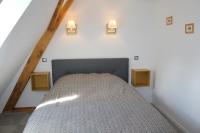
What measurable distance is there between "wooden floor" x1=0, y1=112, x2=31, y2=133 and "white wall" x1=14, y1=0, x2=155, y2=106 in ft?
0.91

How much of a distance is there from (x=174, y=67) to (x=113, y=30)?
50.5 inches

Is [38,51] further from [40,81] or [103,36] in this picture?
[103,36]

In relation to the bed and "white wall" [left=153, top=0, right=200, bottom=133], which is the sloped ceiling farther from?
"white wall" [left=153, top=0, right=200, bottom=133]

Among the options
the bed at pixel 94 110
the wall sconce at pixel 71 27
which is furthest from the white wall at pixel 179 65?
the wall sconce at pixel 71 27

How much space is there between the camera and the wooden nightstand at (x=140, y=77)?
3.79 meters

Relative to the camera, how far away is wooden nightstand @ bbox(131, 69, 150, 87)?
12.4ft

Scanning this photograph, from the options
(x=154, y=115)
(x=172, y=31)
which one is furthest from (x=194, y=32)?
(x=154, y=115)

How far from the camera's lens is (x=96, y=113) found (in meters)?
1.97

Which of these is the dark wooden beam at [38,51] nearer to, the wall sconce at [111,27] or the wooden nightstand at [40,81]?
the wooden nightstand at [40,81]

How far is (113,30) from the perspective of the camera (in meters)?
→ 3.73

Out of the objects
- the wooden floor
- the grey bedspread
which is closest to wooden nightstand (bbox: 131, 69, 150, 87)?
the grey bedspread

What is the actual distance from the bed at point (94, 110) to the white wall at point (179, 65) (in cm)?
79

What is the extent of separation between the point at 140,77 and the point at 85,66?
3.67ft

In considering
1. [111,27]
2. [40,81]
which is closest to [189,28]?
[111,27]
